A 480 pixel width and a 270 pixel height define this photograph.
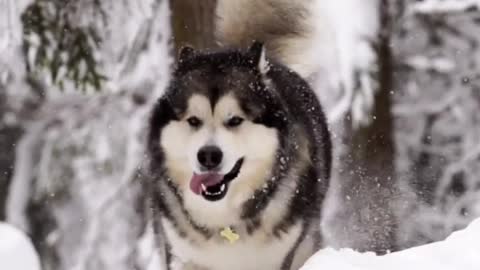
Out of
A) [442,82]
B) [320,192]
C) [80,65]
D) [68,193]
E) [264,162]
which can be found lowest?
[68,193]

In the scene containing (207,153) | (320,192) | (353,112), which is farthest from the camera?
(353,112)

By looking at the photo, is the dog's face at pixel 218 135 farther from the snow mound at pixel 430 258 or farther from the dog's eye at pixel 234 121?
the snow mound at pixel 430 258

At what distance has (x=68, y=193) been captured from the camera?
1122 cm

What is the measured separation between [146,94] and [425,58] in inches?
127

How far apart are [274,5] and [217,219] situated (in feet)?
5.85

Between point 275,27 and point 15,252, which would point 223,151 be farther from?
point 275,27

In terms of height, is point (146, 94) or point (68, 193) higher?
point (146, 94)

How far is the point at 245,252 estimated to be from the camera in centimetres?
469

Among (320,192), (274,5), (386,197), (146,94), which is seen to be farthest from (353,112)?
(320,192)

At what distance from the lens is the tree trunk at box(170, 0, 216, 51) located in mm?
6945

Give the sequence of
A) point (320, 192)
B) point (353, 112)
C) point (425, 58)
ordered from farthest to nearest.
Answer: point (425, 58) → point (353, 112) → point (320, 192)

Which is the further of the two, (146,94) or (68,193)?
(68,193)

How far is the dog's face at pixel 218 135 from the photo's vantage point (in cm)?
455

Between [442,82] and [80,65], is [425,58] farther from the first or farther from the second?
[80,65]
